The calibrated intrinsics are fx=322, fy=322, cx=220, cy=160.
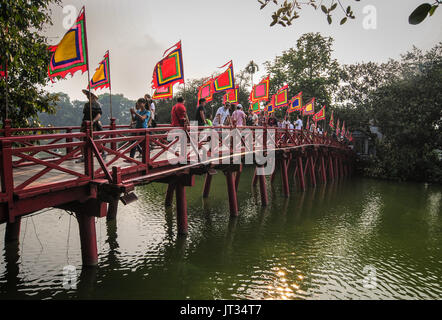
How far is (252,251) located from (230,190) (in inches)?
165

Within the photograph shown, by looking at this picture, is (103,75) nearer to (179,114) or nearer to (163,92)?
(163,92)

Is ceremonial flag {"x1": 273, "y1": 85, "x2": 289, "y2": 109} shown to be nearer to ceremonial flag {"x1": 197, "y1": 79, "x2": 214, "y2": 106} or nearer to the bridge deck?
ceremonial flag {"x1": 197, "y1": 79, "x2": 214, "y2": 106}

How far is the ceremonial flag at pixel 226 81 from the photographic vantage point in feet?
46.3

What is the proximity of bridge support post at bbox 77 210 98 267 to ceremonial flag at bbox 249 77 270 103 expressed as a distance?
12.4m

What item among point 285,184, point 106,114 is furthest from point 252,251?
point 106,114

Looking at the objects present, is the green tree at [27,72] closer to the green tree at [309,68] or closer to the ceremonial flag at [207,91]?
the ceremonial flag at [207,91]

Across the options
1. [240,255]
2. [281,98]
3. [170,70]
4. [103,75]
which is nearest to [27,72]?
[103,75]

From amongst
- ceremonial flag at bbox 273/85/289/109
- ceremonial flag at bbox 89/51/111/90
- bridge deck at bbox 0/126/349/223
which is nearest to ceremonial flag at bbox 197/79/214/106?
bridge deck at bbox 0/126/349/223

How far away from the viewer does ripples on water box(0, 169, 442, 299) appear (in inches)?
315

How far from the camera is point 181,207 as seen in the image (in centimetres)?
1150

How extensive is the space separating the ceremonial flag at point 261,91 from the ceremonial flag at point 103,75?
942cm

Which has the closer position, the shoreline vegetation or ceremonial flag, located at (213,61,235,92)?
ceremonial flag, located at (213,61,235,92)

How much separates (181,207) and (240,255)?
274 cm

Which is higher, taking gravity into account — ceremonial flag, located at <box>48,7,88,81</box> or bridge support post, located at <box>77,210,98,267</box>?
ceremonial flag, located at <box>48,7,88,81</box>
